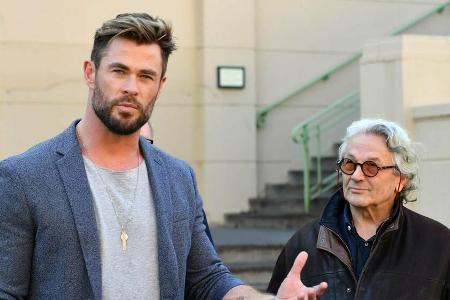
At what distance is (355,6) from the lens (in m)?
12.4

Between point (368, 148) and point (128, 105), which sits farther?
point (368, 148)

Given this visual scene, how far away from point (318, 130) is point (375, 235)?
22.1ft

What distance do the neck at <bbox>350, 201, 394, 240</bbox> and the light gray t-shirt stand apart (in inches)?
64.2

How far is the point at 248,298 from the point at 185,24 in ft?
28.1

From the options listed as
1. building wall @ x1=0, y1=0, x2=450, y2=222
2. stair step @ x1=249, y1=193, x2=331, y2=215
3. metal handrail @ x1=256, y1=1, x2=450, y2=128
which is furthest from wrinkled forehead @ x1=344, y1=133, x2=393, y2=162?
metal handrail @ x1=256, y1=1, x2=450, y2=128

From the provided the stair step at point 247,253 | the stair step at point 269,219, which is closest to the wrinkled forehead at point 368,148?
the stair step at point 247,253

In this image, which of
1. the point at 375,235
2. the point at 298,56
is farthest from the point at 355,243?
the point at 298,56

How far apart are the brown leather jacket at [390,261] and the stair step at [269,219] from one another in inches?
238

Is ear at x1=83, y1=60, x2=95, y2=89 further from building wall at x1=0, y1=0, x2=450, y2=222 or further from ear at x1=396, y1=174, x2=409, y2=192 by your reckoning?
building wall at x1=0, y1=0, x2=450, y2=222

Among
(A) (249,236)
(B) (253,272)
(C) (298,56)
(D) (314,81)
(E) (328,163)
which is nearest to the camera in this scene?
(B) (253,272)

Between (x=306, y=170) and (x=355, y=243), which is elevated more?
(x=306, y=170)

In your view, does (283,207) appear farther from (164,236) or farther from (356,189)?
(164,236)

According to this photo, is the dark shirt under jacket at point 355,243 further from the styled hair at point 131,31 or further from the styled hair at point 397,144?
the styled hair at point 131,31

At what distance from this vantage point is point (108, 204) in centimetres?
319
